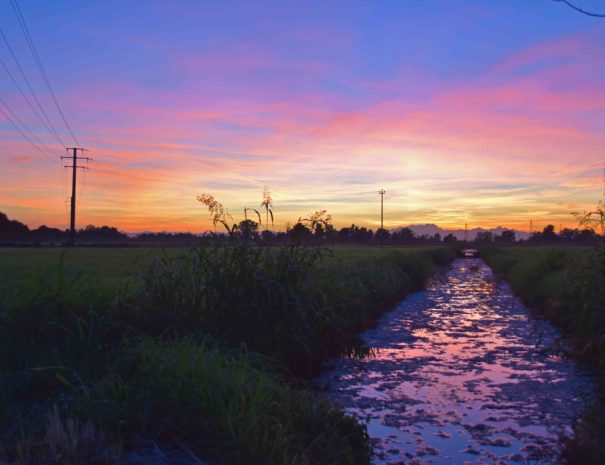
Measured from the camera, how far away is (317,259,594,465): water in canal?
21.0 ft

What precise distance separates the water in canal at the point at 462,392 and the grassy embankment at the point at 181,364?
32.7 inches

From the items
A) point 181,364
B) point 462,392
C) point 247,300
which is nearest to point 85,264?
point 247,300

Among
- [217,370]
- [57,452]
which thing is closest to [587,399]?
[217,370]

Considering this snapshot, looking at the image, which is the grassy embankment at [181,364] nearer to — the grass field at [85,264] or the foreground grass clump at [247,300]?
the foreground grass clump at [247,300]

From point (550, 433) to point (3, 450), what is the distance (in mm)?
5767

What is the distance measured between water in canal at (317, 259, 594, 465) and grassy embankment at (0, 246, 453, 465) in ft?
2.73

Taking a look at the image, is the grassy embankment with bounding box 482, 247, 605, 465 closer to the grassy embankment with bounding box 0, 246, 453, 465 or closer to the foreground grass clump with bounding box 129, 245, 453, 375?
the grassy embankment with bounding box 0, 246, 453, 465

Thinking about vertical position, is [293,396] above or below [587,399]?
above

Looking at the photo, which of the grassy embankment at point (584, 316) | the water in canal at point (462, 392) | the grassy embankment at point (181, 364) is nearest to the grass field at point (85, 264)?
the grassy embankment at point (181, 364)

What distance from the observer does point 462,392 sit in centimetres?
856

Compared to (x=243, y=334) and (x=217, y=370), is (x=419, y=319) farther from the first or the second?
(x=217, y=370)

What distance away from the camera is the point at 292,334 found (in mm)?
8719

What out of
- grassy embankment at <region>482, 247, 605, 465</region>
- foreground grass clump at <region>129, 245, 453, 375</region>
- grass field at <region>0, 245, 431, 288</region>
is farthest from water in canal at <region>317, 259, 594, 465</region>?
grass field at <region>0, 245, 431, 288</region>

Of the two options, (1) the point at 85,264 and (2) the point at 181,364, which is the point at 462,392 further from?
(1) the point at 85,264
